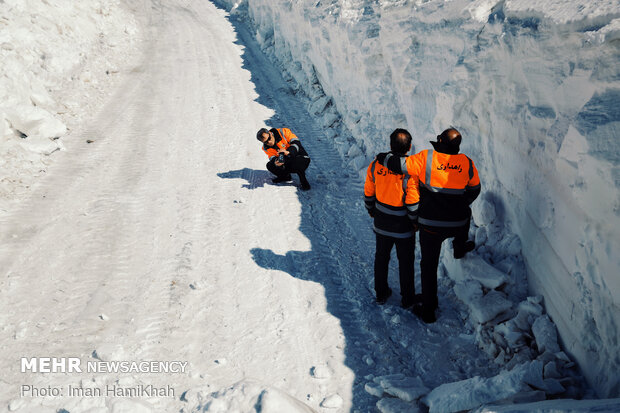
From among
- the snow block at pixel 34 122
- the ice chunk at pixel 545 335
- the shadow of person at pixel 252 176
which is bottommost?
the snow block at pixel 34 122

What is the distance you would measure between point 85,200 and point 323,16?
6.50 metres

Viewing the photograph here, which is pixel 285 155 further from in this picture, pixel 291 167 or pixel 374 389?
pixel 374 389

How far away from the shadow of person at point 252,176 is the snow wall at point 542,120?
7.66ft

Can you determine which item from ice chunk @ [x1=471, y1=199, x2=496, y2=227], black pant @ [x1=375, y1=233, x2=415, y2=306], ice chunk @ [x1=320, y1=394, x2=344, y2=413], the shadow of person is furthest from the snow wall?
the shadow of person

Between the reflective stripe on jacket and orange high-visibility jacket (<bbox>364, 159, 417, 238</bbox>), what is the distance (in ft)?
0.35

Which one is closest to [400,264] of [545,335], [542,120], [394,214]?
[394,214]

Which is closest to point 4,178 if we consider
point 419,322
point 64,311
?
point 64,311

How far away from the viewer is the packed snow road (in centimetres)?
354

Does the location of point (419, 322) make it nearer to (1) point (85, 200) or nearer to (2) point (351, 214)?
(2) point (351, 214)

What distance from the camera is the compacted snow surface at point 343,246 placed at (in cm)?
306

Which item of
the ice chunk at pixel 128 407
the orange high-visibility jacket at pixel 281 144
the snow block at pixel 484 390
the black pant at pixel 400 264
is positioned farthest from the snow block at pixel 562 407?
the orange high-visibility jacket at pixel 281 144

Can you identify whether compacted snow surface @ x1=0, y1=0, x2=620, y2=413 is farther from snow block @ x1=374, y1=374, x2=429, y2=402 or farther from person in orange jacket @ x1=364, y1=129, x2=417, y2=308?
person in orange jacket @ x1=364, y1=129, x2=417, y2=308

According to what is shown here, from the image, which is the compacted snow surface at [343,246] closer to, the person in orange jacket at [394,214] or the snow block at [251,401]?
the snow block at [251,401]

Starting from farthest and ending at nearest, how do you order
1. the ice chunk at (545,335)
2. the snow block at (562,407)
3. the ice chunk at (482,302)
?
the ice chunk at (482,302) → the ice chunk at (545,335) → the snow block at (562,407)
